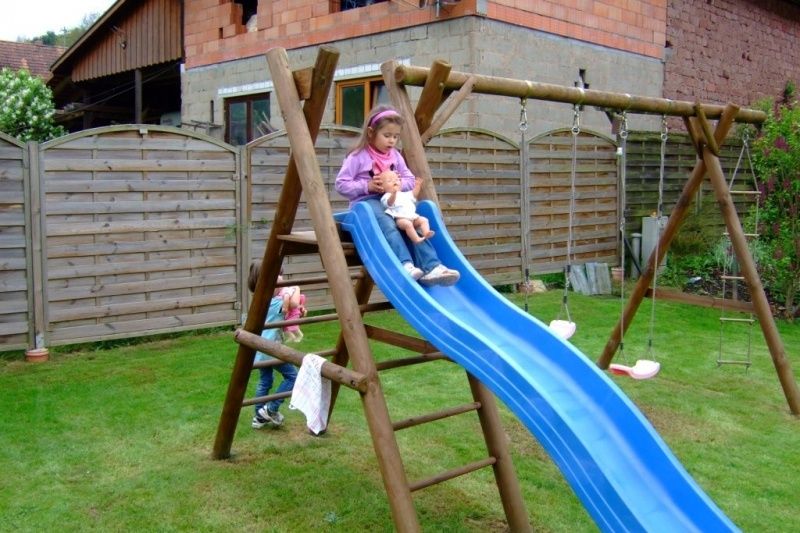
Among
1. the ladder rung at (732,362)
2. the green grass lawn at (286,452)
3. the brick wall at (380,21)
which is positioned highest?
the brick wall at (380,21)

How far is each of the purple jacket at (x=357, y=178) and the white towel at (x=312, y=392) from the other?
0.86m

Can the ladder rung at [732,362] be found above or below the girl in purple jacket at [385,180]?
below

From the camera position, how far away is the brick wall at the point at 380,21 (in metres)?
10.6

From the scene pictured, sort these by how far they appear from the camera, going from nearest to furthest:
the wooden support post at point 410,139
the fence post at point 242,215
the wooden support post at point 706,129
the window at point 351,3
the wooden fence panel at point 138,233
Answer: the wooden support post at point 410,139, the wooden support post at point 706,129, the wooden fence panel at point 138,233, the fence post at point 242,215, the window at point 351,3

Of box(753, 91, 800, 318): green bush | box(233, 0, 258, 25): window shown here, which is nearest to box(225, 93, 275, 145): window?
box(233, 0, 258, 25): window

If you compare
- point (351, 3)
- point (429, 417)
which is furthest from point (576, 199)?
point (429, 417)

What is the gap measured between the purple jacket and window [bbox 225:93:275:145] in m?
9.38

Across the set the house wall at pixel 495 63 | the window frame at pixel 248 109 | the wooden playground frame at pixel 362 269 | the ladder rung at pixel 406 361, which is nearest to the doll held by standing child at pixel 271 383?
the wooden playground frame at pixel 362 269

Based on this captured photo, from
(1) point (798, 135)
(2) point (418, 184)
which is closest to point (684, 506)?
(2) point (418, 184)

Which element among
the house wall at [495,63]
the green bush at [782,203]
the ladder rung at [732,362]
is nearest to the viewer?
the ladder rung at [732,362]

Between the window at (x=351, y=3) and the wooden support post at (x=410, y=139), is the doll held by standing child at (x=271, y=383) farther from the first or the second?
the window at (x=351, y=3)

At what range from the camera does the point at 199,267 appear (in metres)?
7.79

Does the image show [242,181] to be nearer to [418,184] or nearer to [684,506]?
[418,184]

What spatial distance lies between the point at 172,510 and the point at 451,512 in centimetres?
141
